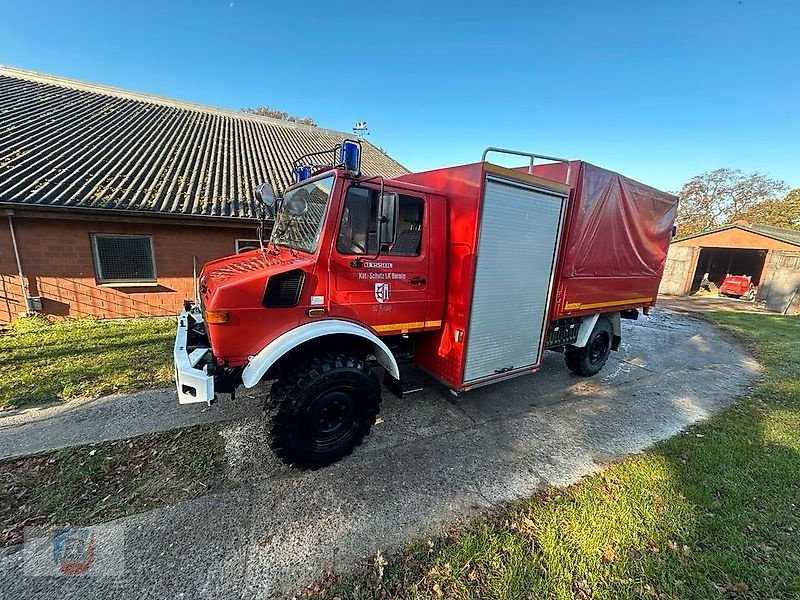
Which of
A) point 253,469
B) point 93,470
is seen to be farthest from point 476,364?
point 93,470

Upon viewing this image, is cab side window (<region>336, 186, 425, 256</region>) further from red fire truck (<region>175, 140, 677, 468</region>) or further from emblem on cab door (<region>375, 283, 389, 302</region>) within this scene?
emblem on cab door (<region>375, 283, 389, 302</region>)

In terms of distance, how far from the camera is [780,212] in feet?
93.4

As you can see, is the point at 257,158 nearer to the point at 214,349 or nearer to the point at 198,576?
the point at 214,349

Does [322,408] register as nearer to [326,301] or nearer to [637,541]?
[326,301]

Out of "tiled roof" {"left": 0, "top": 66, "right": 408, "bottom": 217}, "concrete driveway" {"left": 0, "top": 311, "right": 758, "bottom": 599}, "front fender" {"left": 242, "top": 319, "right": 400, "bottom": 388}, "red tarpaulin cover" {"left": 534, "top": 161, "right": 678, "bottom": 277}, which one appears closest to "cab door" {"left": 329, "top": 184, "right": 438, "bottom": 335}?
"front fender" {"left": 242, "top": 319, "right": 400, "bottom": 388}

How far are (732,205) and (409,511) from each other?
4338 centimetres

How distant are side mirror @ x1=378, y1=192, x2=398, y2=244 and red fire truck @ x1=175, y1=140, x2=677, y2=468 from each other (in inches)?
0.5

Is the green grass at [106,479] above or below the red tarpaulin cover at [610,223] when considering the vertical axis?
below

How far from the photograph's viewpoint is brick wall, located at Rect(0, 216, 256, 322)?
688 cm

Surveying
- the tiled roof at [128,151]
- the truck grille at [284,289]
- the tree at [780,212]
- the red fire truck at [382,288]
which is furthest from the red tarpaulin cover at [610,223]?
the tree at [780,212]

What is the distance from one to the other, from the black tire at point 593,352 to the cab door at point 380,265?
329cm

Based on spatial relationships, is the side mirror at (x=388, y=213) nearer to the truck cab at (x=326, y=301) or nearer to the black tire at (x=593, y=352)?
the truck cab at (x=326, y=301)

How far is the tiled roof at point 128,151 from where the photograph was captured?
728cm

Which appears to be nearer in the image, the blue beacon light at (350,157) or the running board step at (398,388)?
the blue beacon light at (350,157)
